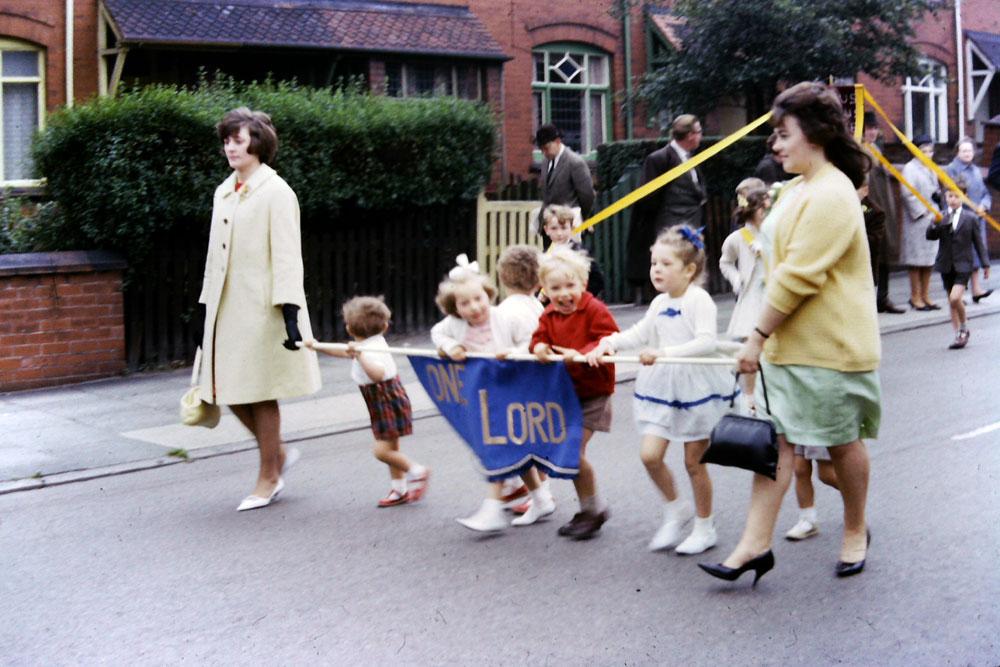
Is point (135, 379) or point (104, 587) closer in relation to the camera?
point (104, 587)

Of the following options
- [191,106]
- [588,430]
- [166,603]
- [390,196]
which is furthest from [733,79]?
[166,603]

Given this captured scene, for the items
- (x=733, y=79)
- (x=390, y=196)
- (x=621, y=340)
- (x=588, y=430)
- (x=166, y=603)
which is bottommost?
(x=166, y=603)

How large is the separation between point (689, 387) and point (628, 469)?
81.2 inches

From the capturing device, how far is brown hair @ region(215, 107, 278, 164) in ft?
22.0

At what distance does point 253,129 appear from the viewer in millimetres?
6734

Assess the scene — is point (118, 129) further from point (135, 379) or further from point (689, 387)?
point (689, 387)

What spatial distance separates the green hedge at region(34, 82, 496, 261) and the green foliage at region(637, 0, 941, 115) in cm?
603

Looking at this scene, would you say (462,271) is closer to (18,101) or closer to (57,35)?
(57,35)

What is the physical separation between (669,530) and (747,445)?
1121mm

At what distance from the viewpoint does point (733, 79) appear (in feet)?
62.6

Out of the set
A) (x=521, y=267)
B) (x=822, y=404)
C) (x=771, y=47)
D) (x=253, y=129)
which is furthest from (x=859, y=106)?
(x=771, y=47)

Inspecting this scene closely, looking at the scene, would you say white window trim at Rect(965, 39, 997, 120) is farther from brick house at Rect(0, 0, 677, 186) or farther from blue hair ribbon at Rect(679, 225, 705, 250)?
blue hair ribbon at Rect(679, 225, 705, 250)

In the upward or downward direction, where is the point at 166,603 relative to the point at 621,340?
downward

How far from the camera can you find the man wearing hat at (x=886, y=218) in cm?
1357
